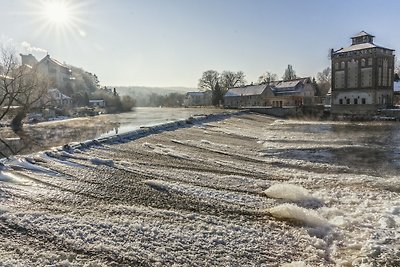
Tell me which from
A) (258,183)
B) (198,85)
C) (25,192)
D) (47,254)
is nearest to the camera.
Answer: (47,254)

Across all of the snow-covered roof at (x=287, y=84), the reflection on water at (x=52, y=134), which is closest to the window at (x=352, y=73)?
the snow-covered roof at (x=287, y=84)

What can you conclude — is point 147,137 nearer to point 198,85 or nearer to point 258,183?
point 258,183

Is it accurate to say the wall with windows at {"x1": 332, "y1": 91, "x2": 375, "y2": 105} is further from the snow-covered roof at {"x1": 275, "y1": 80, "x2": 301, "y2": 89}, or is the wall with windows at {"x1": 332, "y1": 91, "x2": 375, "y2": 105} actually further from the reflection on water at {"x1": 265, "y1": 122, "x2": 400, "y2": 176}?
the reflection on water at {"x1": 265, "y1": 122, "x2": 400, "y2": 176}

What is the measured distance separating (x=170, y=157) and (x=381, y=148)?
429 inches

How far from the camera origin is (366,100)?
41.9m

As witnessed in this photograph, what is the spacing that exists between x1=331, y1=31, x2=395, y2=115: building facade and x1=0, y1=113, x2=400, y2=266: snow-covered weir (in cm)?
3293

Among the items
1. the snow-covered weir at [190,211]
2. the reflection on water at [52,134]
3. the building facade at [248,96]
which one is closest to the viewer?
the snow-covered weir at [190,211]

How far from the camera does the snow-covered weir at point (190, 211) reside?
5254mm

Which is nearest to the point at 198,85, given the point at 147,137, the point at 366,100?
the point at 366,100

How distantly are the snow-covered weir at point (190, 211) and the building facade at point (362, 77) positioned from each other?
3293cm

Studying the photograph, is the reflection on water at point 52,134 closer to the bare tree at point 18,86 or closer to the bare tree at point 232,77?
the bare tree at point 18,86

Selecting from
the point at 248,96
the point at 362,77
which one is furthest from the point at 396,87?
the point at 248,96

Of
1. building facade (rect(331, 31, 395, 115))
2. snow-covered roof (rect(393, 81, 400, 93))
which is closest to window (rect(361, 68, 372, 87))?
building facade (rect(331, 31, 395, 115))

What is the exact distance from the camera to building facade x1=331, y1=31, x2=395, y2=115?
4066 centimetres
